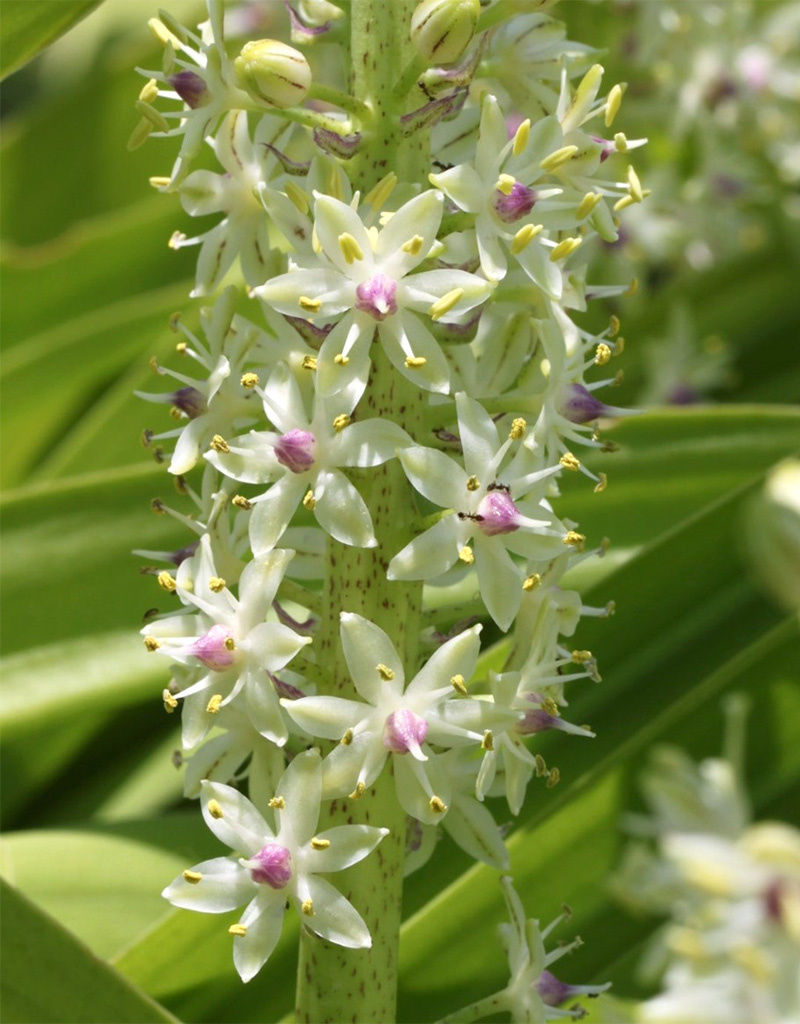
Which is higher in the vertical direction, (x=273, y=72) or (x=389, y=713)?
(x=273, y=72)

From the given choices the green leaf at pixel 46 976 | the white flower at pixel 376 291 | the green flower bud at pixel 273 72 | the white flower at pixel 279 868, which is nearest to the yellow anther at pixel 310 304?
the white flower at pixel 376 291

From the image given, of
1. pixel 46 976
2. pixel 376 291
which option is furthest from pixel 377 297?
pixel 46 976

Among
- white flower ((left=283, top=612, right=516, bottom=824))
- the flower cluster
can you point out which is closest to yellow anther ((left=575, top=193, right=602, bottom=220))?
the flower cluster

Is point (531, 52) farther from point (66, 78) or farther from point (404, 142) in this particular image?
point (66, 78)

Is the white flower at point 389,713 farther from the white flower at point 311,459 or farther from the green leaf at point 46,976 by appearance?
the green leaf at point 46,976

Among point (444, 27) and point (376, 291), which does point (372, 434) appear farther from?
point (444, 27)

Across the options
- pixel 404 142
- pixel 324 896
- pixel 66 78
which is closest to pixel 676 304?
pixel 404 142
